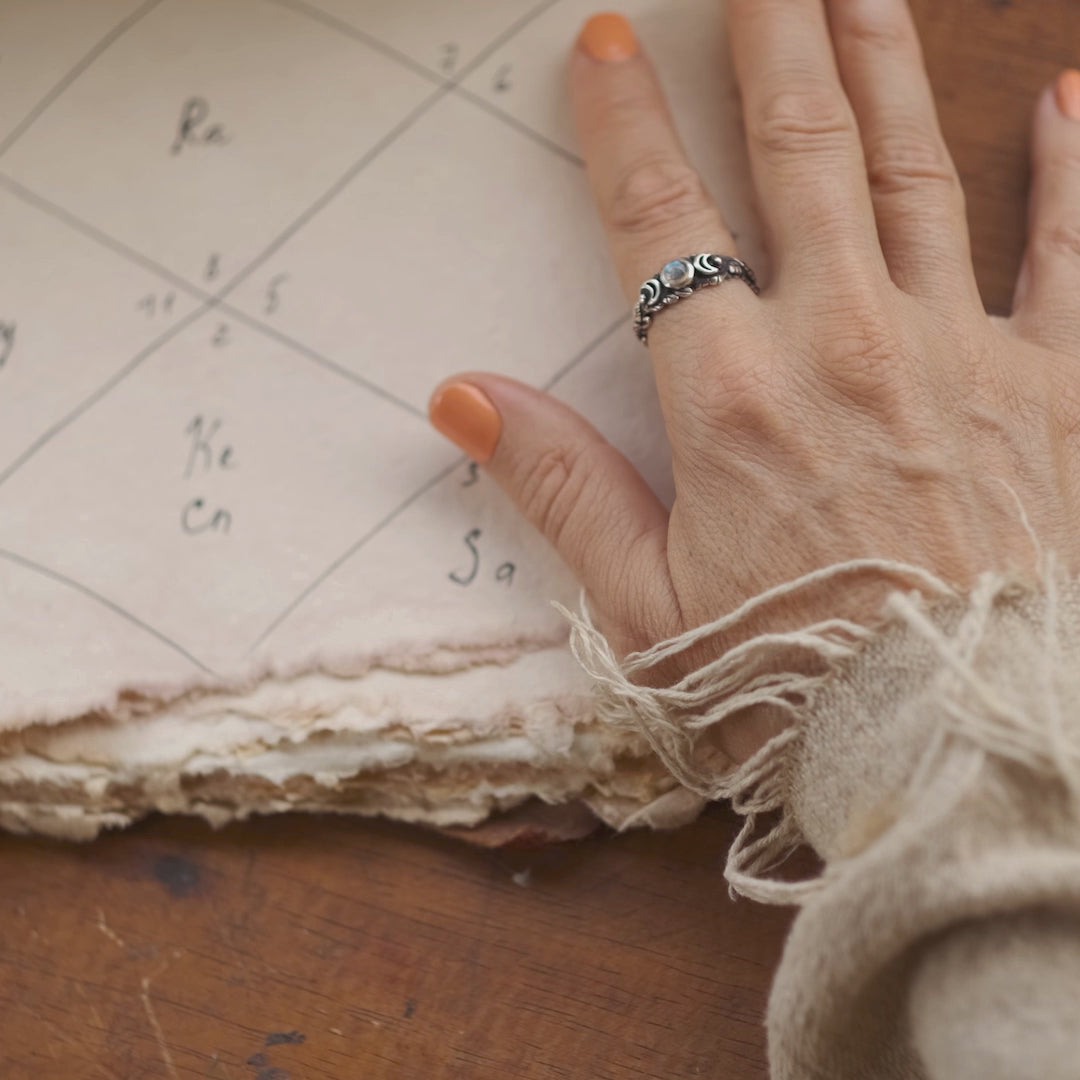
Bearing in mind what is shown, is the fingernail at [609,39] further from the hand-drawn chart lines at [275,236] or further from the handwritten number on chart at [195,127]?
the handwritten number on chart at [195,127]

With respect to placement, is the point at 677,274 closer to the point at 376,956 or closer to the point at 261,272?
the point at 261,272

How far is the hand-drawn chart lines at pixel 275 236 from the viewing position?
25.8 inches

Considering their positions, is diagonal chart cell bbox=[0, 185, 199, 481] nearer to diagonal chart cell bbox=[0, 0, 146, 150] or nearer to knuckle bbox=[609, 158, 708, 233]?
diagonal chart cell bbox=[0, 0, 146, 150]

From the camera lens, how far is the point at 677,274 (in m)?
0.56

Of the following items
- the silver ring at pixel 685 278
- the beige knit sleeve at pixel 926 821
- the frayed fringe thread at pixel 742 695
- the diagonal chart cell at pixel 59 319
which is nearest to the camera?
the beige knit sleeve at pixel 926 821

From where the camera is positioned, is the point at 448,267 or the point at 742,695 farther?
the point at 448,267

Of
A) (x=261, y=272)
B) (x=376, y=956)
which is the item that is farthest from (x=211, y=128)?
(x=376, y=956)

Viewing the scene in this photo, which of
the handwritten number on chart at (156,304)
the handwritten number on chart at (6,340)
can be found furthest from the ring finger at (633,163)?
the handwritten number on chart at (6,340)

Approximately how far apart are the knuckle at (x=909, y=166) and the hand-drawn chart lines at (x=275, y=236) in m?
0.19

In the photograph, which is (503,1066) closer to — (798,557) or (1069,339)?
(798,557)

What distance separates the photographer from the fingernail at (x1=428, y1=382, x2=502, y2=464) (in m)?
0.60

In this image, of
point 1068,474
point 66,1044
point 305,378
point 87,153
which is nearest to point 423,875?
point 66,1044

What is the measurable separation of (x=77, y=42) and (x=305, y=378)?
0.32 meters

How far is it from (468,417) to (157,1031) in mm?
439
